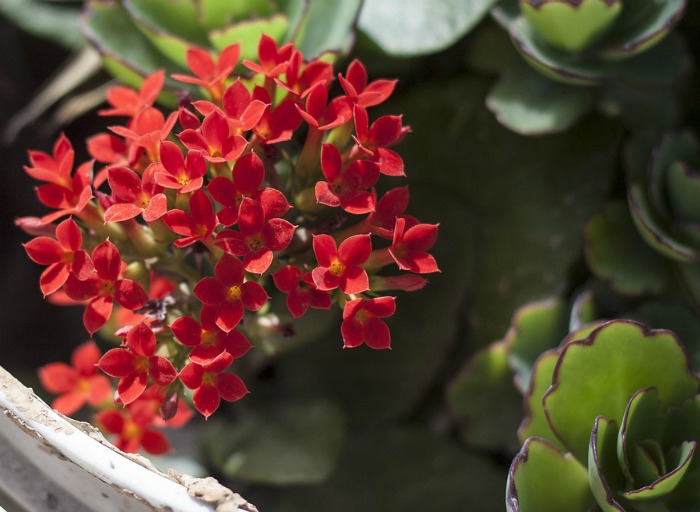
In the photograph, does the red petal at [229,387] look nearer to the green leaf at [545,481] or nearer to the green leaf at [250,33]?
the green leaf at [545,481]

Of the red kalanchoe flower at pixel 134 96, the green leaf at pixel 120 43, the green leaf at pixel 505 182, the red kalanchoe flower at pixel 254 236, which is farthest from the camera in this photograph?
the green leaf at pixel 505 182

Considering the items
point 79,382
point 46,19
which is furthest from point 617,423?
point 46,19

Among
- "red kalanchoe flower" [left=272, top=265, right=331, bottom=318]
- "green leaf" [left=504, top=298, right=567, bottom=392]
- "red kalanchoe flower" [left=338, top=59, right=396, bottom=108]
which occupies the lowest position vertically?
"green leaf" [left=504, top=298, right=567, bottom=392]

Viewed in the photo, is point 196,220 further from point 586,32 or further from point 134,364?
point 586,32

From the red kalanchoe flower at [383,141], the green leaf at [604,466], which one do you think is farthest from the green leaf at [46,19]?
the green leaf at [604,466]

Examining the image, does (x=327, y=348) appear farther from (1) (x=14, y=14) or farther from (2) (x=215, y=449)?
(1) (x=14, y=14)

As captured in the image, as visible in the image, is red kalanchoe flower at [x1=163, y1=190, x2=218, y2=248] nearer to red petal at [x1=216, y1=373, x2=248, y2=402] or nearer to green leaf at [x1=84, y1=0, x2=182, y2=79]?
red petal at [x1=216, y1=373, x2=248, y2=402]

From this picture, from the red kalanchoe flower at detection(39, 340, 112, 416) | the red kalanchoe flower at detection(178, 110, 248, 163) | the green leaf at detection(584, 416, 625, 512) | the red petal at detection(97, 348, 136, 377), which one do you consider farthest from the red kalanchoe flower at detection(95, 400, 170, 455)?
the green leaf at detection(584, 416, 625, 512)

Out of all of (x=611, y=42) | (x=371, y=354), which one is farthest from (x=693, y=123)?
(x=371, y=354)
